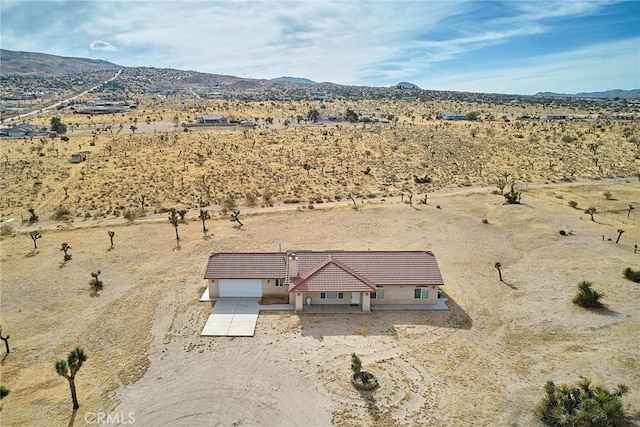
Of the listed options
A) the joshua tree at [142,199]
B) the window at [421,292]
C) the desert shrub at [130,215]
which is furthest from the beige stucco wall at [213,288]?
the joshua tree at [142,199]

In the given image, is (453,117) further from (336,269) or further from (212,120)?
(336,269)

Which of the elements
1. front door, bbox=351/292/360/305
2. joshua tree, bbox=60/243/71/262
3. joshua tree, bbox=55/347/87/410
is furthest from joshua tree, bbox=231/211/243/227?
joshua tree, bbox=55/347/87/410

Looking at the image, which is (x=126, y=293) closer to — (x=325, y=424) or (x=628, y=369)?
(x=325, y=424)

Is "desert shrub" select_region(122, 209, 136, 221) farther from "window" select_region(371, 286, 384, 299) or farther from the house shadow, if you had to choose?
"window" select_region(371, 286, 384, 299)

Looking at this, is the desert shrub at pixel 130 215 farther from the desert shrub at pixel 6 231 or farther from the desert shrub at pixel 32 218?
the desert shrub at pixel 6 231

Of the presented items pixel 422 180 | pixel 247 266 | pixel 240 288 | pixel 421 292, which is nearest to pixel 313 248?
pixel 247 266

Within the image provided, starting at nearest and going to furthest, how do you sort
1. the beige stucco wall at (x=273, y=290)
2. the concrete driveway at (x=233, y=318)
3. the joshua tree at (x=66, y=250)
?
the concrete driveway at (x=233, y=318), the beige stucco wall at (x=273, y=290), the joshua tree at (x=66, y=250)

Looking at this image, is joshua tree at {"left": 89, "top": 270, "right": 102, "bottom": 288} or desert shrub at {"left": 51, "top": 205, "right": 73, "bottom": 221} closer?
joshua tree at {"left": 89, "top": 270, "right": 102, "bottom": 288}
